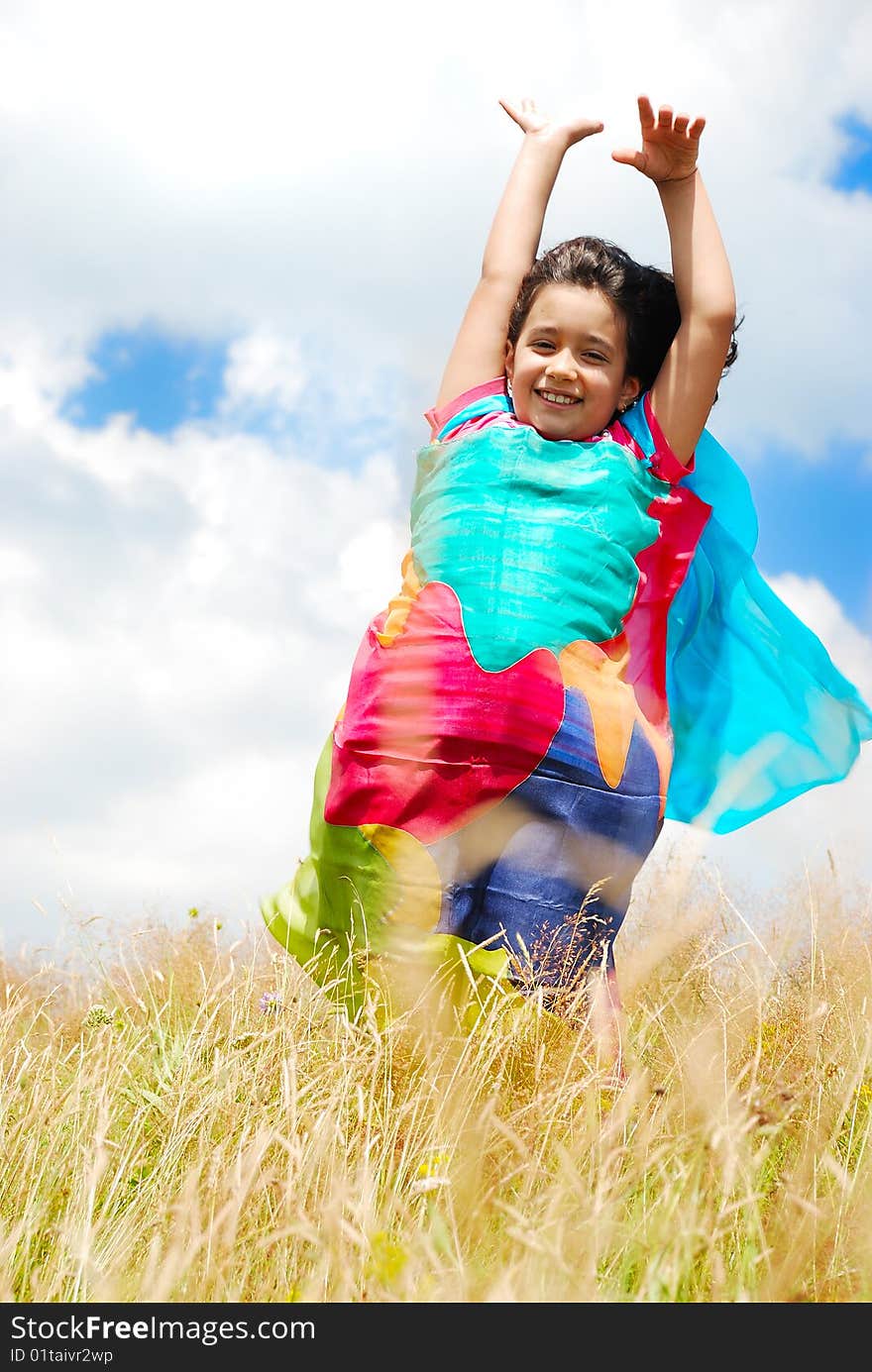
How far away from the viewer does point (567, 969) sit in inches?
93.5

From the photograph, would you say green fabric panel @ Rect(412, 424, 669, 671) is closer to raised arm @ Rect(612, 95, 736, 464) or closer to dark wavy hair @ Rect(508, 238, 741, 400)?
raised arm @ Rect(612, 95, 736, 464)

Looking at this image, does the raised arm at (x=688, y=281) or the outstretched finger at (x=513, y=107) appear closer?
the raised arm at (x=688, y=281)

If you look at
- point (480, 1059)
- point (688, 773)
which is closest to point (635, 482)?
point (688, 773)

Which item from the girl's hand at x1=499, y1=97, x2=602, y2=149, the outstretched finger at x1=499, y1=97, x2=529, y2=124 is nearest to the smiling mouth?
the girl's hand at x1=499, y1=97, x2=602, y2=149

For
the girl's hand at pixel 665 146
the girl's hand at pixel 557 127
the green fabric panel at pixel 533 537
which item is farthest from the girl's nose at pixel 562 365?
the girl's hand at pixel 557 127

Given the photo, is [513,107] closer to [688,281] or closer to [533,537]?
[688,281]

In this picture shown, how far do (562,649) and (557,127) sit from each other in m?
1.47

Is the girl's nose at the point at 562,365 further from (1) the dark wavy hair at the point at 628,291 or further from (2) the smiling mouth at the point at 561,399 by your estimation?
(1) the dark wavy hair at the point at 628,291

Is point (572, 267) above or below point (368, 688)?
above

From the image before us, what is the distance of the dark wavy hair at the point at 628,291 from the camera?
2.80 m

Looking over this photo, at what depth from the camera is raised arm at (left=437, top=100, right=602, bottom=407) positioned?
2.91 metres

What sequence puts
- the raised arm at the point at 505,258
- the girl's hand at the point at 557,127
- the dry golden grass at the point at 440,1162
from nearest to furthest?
the dry golden grass at the point at 440,1162 < the raised arm at the point at 505,258 < the girl's hand at the point at 557,127

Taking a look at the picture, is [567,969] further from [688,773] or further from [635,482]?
[635,482]
